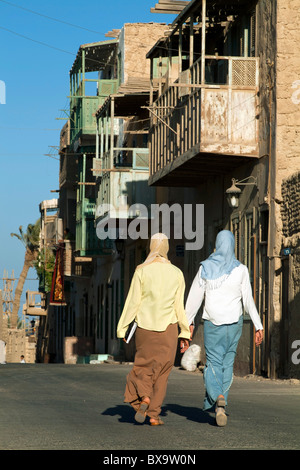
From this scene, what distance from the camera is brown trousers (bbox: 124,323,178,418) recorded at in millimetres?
10398

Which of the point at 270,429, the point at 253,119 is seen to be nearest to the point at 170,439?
the point at 270,429

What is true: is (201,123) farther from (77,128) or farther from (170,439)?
(77,128)

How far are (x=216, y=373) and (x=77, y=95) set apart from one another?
103 feet

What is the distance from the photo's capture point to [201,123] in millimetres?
22297

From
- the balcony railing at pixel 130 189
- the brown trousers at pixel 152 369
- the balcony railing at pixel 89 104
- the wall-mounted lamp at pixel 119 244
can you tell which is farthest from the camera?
the balcony railing at pixel 89 104

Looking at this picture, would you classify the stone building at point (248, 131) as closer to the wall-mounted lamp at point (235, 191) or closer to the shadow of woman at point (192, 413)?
the wall-mounted lamp at point (235, 191)

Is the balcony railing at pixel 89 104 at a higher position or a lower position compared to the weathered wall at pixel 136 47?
lower

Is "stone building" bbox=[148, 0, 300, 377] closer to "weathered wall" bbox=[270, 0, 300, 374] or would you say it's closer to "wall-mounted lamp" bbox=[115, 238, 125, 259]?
"weathered wall" bbox=[270, 0, 300, 374]

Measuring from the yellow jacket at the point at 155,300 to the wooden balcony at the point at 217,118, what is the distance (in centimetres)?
1168

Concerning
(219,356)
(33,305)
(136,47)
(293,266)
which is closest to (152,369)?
(219,356)

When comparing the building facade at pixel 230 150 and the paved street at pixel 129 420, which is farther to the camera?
the building facade at pixel 230 150

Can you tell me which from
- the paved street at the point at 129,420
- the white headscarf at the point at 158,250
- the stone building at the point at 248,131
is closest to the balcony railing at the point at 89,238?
the stone building at the point at 248,131

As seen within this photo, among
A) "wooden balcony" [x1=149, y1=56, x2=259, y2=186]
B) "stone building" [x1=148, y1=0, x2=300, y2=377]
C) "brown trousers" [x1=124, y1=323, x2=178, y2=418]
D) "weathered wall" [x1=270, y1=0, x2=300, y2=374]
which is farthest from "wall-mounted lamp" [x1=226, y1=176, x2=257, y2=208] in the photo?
"brown trousers" [x1=124, y1=323, x2=178, y2=418]

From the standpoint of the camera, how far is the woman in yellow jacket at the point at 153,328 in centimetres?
1045
